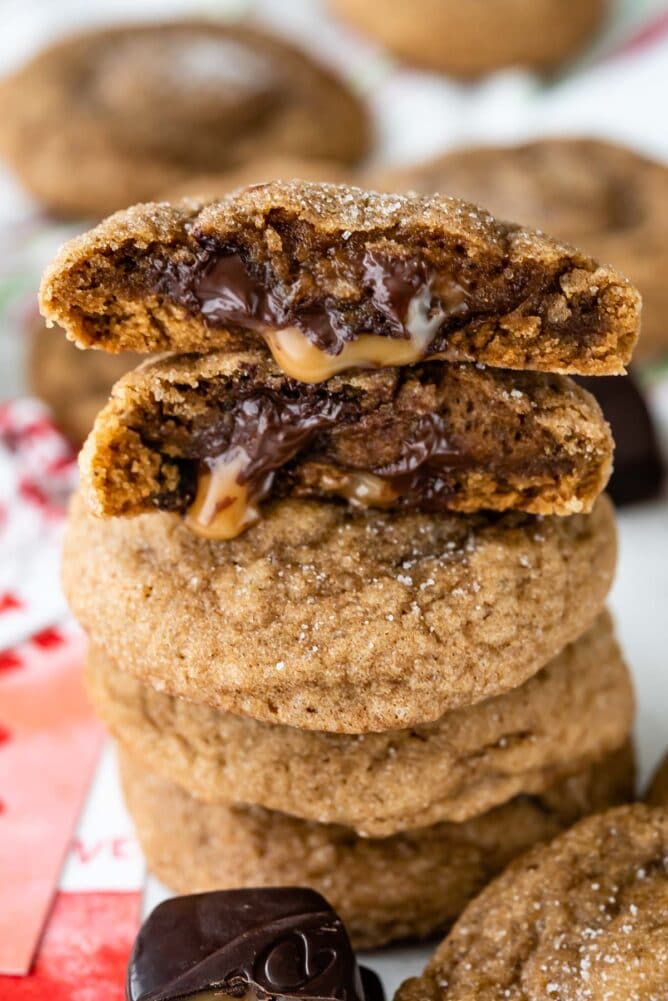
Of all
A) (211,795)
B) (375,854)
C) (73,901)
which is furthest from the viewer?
(73,901)

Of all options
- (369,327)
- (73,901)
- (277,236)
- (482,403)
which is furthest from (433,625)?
(73,901)

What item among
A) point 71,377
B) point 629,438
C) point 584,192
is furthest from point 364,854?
point 584,192

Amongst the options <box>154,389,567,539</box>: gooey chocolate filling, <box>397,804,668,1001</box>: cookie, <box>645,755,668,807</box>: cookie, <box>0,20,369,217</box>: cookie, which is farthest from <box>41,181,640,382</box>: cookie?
<box>0,20,369,217</box>: cookie

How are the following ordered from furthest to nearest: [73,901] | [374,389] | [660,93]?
[660,93], [73,901], [374,389]

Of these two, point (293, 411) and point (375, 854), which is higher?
point (293, 411)

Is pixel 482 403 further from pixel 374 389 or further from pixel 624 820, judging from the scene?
pixel 624 820

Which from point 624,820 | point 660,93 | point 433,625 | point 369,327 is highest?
point 660,93
